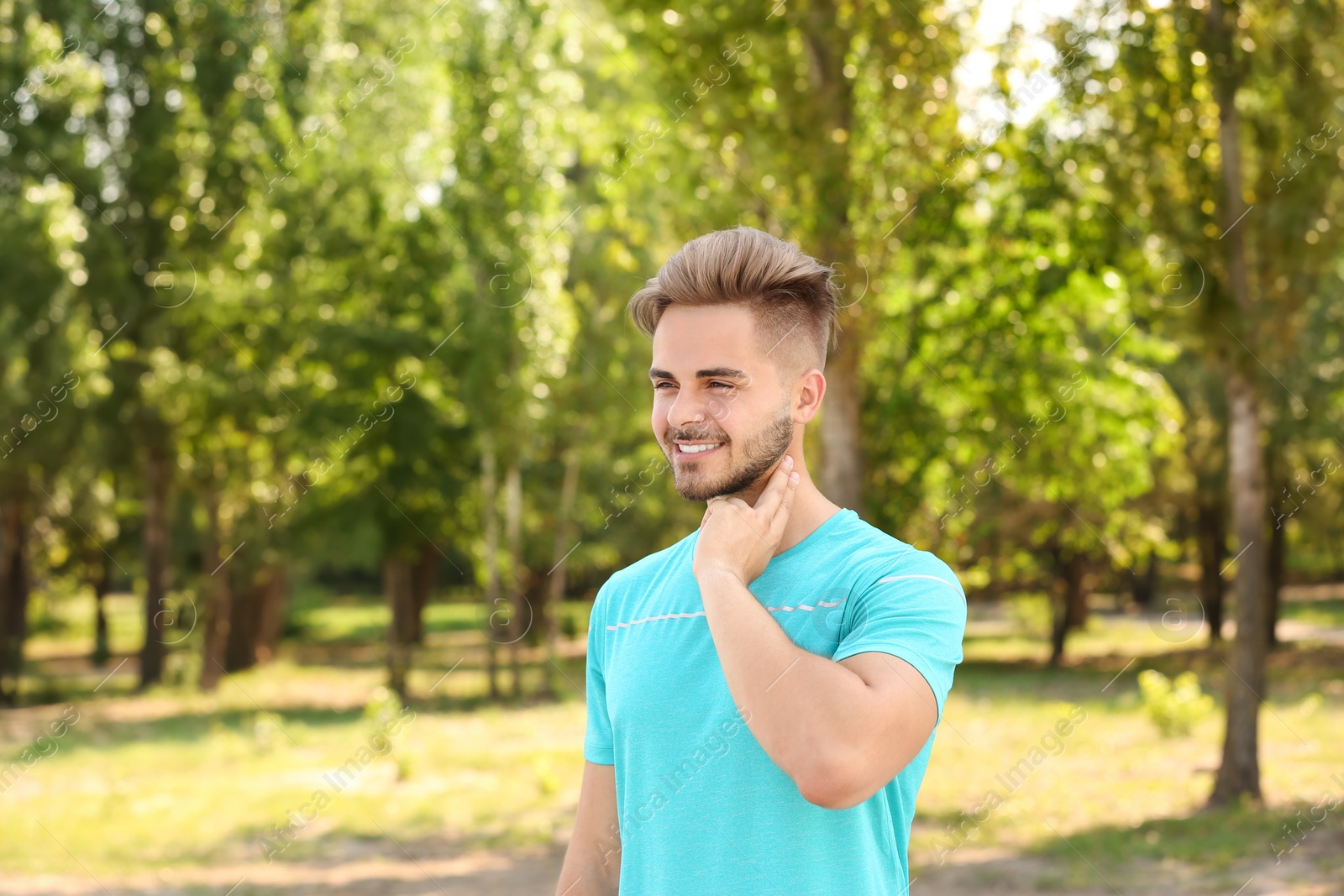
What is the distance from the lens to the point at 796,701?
174cm

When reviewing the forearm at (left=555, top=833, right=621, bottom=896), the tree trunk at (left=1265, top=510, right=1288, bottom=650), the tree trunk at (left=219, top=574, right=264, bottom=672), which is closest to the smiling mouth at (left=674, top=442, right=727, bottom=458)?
the forearm at (left=555, top=833, right=621, bottom=896)

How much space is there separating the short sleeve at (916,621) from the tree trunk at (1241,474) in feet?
30.6

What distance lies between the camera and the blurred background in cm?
955

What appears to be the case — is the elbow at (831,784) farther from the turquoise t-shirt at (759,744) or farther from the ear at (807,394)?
the ear at (807,394)

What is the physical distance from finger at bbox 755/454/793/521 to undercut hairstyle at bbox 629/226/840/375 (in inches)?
6.9

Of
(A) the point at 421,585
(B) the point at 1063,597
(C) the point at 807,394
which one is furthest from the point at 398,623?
(C) the point at 807,394

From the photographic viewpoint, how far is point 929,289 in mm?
10484

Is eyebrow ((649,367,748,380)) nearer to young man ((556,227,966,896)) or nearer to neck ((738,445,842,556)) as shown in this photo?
young man ((556,227,966,896))

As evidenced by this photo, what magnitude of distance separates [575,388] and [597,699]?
1940 centimetres

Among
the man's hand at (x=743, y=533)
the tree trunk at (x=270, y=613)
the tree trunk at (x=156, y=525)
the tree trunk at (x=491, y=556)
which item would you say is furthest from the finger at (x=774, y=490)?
the tree trunk at (x=270, y=613)

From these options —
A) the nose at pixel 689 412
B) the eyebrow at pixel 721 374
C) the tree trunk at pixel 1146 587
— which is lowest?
the tree trunk at pixel 1146 587

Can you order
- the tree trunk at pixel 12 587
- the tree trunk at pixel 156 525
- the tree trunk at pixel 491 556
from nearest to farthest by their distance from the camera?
the tree trunk at pixel 491 556, the tree trunk at pixel 156 525, the tree trunk at pixel 12 587

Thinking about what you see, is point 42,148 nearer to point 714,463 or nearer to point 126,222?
point 126,222

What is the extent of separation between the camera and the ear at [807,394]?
7.23 ft
